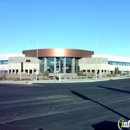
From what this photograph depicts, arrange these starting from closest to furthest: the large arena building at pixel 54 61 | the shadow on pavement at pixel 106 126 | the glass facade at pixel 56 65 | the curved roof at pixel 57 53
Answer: the shadow on pavement at pixel 106 126
the curved roof at pixel 57 53
the large arena building at pixel 54 61
the glass facade at pixel 56 65

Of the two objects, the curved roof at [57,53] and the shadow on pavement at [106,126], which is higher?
the curved roof at [57,53]

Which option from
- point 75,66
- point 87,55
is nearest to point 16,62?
point 75,66

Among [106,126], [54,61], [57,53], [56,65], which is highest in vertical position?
[57,53]

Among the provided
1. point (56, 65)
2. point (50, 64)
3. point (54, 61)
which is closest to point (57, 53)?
point (54, 61)

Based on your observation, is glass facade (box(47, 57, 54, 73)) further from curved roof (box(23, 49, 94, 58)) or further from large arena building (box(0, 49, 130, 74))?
curved roof (box(23, 49, 94, 58))

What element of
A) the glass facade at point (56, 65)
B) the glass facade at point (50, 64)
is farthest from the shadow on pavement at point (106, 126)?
the glass facade at point (50, 64)

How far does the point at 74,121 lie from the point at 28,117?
202 cm

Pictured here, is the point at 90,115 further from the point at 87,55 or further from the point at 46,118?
the point at 87,55

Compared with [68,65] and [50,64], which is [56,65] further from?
[68,65]

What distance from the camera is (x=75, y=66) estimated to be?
9344 centimetres

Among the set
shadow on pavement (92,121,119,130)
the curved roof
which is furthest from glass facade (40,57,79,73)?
shadow on pavement (92,121,119,130)

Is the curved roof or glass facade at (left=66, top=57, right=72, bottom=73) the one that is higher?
the curved roof

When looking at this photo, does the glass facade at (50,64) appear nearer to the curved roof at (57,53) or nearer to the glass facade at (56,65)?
the glass facade at (56,65)

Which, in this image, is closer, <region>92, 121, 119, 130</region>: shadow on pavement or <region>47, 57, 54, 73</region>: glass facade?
<region>92, 121, 119, 130</region>: shadow on pavement
